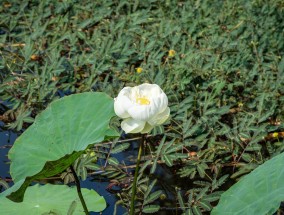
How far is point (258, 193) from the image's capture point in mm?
1606

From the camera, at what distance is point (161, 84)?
296 centimetres

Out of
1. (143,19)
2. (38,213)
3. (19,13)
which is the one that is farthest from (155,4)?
(38,213)

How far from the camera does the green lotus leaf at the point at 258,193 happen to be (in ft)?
4.95

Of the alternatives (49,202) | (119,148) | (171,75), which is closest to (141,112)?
(49,202)

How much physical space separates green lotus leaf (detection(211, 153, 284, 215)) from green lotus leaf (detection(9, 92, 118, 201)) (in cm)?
46

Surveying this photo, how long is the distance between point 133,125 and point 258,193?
0.39 meters

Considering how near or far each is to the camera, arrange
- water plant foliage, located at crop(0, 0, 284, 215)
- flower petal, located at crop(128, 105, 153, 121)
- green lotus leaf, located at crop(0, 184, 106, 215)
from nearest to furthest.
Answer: flower petal, located at crop(128, 105, 153, 121)
green lotus leaf, located at crop(0, 184, 106, 215)
water plant foliage, located at crop(0, 0, 284, 215)

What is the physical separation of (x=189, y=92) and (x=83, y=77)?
24.6 inches

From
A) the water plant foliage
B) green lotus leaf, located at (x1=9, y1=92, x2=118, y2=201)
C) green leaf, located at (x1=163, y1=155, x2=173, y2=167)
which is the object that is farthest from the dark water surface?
green lotus leaf, located at (x1=9, y1=92, x2=118, y2=201)

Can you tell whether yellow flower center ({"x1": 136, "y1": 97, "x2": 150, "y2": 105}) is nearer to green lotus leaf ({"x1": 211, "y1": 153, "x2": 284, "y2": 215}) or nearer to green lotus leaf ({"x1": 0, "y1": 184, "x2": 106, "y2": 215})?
green lotus leaf ({"x1": 211, "y1": 153, "x2": 284, "y2": 215})

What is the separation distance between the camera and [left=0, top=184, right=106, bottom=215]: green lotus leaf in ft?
7.12

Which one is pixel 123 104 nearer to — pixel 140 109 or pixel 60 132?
pixel 140 109

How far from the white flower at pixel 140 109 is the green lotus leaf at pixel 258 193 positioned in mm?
280

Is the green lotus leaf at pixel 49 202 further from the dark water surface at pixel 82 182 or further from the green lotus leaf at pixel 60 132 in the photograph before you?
the dark water surface at pixel 82 182
